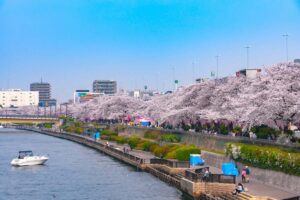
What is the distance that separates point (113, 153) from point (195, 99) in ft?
53.9

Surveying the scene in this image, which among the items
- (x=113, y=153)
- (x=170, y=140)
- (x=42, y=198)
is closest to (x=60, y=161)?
(x=113, y=153)

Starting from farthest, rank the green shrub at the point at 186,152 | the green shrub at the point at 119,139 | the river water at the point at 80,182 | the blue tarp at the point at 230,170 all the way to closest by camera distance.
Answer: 1. the green shrub at the point at 119,139
2. the green shrub at the point at 186,152
3. the river water at the point at 80,182
4. the blue tarp at the point at 230,170

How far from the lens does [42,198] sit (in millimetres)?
55375

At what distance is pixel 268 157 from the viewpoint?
1971 inches

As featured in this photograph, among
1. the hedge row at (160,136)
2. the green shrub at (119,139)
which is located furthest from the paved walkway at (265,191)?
the green shrub at (119,139)

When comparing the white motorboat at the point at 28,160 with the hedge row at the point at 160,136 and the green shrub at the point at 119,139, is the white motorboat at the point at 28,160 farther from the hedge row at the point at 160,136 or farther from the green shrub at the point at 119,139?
the green shrub at the point at 119,139

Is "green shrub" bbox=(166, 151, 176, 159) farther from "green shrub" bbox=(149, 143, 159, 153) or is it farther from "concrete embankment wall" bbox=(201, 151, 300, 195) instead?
"concrete embankment wall" bbox=(201, 151, 300, 195)

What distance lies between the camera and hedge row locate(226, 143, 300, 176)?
45.6 metres

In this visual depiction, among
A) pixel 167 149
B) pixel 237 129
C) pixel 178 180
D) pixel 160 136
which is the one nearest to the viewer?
pixel 178 180

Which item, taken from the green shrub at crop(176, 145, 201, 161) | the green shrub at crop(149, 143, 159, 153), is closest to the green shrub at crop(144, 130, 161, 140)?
the green shrub at crop(149, 143, 159, 153)

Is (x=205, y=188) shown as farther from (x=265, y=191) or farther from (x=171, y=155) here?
(x=171, y=155)

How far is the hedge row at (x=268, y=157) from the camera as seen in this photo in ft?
150

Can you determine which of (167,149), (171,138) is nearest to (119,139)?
(171,138)

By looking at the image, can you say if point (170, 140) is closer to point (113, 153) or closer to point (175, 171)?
point (113, 153)
